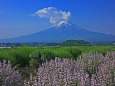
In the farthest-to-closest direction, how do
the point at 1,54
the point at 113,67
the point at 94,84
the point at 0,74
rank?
the point at 1,54
the point at 113,67
the point at 0,74
the point at 94,84

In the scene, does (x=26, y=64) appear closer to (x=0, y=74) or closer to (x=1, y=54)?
(x=1, y=54)

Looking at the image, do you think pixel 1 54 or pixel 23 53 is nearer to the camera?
pixel 1 54

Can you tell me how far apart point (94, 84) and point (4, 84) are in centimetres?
215

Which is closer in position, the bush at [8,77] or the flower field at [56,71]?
the flower field at [56,71]

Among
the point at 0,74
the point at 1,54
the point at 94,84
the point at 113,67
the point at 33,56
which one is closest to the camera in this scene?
the point at 94,84

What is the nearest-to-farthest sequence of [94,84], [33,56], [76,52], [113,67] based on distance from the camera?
[94,84] → [113,67] → [33,56] → [76,52]

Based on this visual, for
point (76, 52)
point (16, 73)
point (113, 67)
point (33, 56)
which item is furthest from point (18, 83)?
point (76, 52)

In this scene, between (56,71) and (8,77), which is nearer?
(8,77)

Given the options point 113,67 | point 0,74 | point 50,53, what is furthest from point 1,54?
point 0,74

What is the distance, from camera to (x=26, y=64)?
18.1 m

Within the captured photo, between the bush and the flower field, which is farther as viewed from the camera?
the bush

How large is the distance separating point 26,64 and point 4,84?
1055 cm

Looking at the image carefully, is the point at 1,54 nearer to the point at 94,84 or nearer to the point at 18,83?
the point at 18,83

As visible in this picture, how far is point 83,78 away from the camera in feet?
22.2
